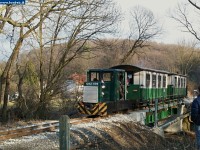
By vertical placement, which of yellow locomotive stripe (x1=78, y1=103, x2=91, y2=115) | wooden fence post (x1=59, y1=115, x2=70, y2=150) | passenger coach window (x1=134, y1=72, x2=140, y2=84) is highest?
passenger coach window (x1=134, y1=72, x2=140, y2=84)

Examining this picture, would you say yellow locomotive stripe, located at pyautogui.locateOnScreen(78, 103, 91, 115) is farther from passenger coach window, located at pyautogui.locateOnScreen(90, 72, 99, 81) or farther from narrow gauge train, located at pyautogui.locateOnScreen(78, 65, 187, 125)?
passenger coach window, located at pyautogui.locateOnScreen(90, 72, 99, 81)

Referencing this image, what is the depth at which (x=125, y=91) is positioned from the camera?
20.0 meters

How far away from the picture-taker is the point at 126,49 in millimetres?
38938

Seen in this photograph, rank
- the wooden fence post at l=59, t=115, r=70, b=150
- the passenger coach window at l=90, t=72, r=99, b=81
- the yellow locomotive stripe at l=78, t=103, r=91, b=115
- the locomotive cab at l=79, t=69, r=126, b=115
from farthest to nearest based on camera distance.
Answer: the passenger coach window at l=90, t=72, r=99, b=81 → the yellow locomotive stripe at l=78, t=103, r=91, b=115 → the locomotive cab at l=79, t=69, r=126, b=115 → the wooden fence post at l=59, t=115, r=70, b=150

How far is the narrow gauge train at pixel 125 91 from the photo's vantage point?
17938mm

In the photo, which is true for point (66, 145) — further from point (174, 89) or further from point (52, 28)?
point (174, 89)

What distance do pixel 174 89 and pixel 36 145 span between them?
2151 centimetres

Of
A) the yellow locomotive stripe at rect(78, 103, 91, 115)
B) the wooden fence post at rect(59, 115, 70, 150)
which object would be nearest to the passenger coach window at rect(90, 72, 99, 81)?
the yellow locomotive stripe at rect(78, 103, 91, 115)

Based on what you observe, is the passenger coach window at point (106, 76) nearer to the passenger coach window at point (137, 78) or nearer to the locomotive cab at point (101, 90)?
the locomotive cab at point (101, 90)

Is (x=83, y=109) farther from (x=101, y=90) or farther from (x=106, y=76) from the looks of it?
(x=106, y=76)

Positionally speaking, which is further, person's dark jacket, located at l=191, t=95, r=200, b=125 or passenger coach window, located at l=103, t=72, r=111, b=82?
passenger coach window, located at l=103, t=72, r=111, b=82

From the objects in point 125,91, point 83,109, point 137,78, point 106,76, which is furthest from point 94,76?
point 137,78

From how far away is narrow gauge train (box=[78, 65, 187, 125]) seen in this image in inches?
706

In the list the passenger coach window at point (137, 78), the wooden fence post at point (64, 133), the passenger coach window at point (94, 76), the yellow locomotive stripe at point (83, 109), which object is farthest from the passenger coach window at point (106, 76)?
the wooden fence post at point (64, 133)
